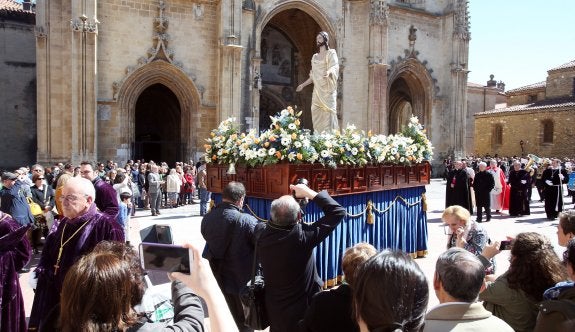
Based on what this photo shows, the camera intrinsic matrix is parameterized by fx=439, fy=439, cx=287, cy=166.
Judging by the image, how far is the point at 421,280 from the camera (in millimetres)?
2070

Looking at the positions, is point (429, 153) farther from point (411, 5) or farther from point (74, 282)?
point (411, 5)

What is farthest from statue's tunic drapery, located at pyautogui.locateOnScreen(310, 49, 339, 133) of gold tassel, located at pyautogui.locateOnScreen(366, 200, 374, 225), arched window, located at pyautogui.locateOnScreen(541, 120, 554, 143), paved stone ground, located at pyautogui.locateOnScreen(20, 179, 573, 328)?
arched window, located at pyautogui.locateOnScreen(541, 120, 554, 143)

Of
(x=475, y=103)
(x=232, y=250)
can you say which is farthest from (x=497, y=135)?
(x=232, y=250)

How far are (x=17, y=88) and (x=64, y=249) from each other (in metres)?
22.2

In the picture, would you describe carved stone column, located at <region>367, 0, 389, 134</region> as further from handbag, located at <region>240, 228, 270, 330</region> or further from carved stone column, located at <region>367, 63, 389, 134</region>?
handbag, located at <region>240, 228, 270, 330</region>

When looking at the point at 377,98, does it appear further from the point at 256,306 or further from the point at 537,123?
the point at 256,306

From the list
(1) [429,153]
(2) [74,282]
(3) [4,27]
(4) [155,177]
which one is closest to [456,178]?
(1) [429,153]

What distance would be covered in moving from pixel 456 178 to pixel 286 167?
8073mm

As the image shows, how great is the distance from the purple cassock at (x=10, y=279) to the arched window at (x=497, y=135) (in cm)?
3946

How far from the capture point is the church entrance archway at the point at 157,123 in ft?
74.1

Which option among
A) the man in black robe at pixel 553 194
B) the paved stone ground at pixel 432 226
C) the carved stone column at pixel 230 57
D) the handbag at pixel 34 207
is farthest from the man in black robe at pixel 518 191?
the handbag at pixel 34 207

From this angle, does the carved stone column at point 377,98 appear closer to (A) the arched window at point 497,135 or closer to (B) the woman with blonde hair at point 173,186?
(B) the woman with blonde hair at point 173,186

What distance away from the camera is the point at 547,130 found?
3388 centimetres

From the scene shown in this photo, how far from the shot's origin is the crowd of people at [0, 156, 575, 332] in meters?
1.85
